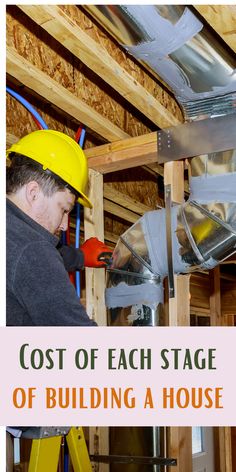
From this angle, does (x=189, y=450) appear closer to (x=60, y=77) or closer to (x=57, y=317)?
(x=57, y=317)

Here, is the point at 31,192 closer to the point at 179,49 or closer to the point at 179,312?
the point at 179,49

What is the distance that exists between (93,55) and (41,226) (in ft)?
2.42

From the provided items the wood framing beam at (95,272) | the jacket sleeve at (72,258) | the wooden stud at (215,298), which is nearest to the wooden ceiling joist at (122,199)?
the wood framing beam at (95,272)

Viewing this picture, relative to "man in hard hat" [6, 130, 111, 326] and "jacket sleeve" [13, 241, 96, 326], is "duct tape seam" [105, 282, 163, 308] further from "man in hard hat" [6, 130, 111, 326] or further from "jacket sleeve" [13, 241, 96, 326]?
"jacket sleeve" [13, 241, 96, 326]

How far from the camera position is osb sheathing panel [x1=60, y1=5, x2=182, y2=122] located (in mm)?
1950

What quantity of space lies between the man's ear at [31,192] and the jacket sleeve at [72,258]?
63cm

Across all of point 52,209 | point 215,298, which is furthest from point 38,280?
point 215,298

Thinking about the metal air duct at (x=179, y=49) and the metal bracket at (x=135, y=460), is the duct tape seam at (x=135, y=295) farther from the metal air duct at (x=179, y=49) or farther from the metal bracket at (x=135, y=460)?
the metal air duct at (x=179, y=49)

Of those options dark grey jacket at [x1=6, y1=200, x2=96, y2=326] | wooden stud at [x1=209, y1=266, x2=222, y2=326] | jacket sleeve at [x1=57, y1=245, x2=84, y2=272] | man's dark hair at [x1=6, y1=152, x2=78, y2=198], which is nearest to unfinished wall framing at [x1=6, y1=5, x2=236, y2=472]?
jacket sleeve at [x1=57, y1=245, x2=84, y2=272]

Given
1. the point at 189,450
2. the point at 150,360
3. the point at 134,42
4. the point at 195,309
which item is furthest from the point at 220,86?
the point at 195,309

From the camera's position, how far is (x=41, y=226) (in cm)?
162

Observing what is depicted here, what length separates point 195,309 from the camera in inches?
228

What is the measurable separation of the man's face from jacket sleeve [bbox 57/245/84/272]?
52cm

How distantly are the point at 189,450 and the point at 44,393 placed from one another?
0.91m
